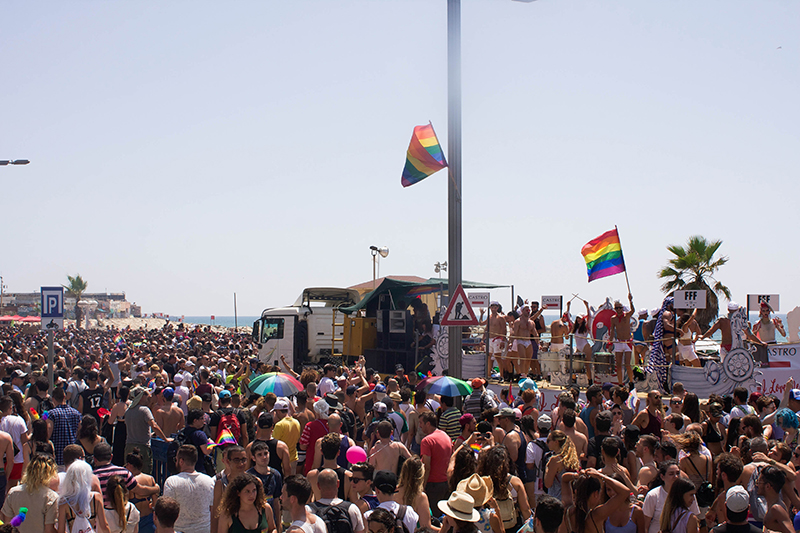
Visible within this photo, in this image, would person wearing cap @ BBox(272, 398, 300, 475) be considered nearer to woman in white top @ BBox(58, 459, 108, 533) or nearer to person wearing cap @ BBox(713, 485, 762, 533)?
woman in white top @ BBox(58, 459, 108, 533)

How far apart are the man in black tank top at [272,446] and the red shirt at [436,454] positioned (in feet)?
4.31

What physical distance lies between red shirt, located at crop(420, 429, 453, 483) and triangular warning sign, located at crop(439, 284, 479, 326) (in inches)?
141

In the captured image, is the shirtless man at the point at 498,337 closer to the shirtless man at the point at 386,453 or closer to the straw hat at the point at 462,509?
the shirtless man at the point at 386,453

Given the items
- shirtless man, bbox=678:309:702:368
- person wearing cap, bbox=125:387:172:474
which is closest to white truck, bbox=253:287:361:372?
shirtless man, bbox=678:309:702:368

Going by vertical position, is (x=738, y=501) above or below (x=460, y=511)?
above

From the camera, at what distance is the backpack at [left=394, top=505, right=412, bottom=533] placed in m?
4.31

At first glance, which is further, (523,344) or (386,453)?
(523,344)

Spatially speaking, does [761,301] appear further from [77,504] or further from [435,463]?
[77,504]

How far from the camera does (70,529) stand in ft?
16.0

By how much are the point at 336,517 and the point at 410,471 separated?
2.58ft

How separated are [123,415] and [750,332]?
11.0 m

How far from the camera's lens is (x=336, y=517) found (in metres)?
4.47

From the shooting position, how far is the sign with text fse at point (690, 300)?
11.5 metres

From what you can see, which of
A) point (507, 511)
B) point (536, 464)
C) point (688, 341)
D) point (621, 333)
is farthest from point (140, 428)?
point (688, 341)
